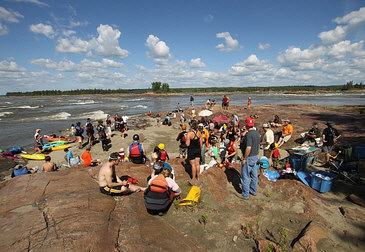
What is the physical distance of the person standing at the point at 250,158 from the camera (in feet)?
14.8

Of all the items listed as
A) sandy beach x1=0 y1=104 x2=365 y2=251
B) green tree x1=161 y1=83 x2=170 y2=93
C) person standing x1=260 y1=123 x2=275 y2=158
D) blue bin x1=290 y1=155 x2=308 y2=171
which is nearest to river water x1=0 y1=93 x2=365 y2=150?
sandy beach x1=0 y1=104 x2=365 y2=251

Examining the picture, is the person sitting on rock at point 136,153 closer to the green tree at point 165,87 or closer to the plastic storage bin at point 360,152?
the plastic storage bin at point 360,152

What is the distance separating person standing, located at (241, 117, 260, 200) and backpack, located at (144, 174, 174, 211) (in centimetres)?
212

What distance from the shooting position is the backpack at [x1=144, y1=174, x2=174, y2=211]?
3.92m

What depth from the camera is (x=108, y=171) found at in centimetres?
458

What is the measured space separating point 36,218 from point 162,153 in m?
3.99

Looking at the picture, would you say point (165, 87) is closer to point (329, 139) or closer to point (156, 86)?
point (156, 86)

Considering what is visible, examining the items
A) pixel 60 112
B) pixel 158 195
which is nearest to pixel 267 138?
pixel 158 195

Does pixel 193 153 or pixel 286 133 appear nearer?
pixel 193 153

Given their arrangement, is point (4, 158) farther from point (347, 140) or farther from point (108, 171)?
point (347, 140)

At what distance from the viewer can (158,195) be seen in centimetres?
396

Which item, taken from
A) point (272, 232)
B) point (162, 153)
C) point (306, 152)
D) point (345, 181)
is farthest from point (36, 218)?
point (345, 181)

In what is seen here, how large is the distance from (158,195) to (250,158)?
2.47 metres

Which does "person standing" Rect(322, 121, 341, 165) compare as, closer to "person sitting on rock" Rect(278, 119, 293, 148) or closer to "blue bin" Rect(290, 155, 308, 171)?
"blue bin" Rect(290, 155, 308, 171)
